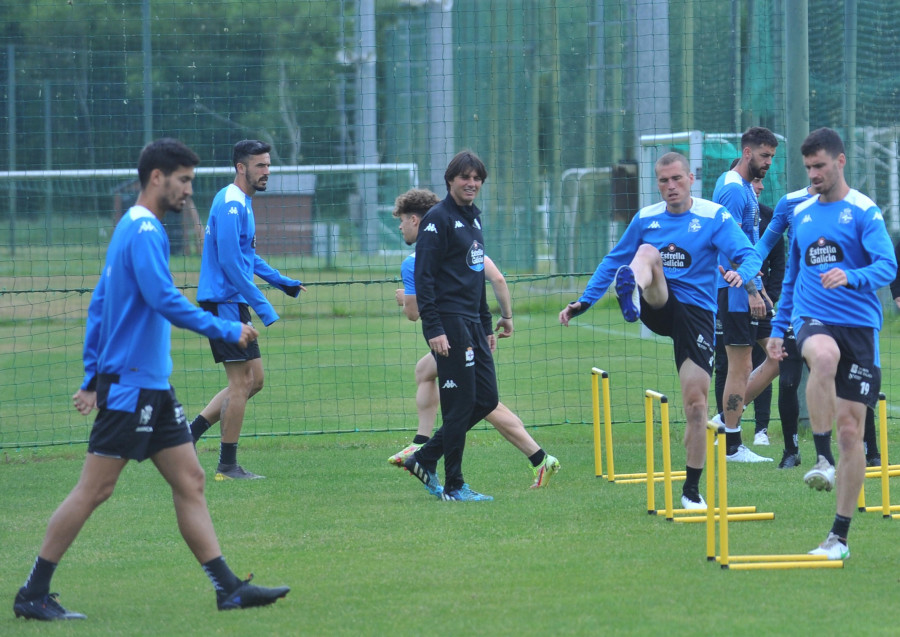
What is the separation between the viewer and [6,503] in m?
8.11

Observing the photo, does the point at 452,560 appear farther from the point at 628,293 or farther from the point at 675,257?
the point at 675,257

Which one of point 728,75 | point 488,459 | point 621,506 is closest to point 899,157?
point 728,75

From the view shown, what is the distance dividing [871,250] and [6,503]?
5771mm

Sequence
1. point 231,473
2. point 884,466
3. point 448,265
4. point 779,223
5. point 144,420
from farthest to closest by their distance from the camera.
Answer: point 231,473 → point 779,223 → point 448,265 → point 884,466 → point 144,420

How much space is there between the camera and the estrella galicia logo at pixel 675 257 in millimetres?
7047

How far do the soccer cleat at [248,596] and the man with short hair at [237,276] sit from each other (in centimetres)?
308

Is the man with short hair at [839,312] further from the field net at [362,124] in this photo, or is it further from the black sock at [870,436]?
the field net at [362,124]

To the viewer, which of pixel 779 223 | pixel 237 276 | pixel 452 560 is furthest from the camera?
pixel 779 223

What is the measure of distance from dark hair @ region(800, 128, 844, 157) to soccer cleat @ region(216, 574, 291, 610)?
10.6ft

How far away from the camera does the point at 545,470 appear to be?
790 centimetres

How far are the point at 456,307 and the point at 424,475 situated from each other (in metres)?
1.15

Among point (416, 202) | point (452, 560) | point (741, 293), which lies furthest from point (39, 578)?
point (741, 293)

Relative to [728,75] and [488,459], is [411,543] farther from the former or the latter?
[728,75]

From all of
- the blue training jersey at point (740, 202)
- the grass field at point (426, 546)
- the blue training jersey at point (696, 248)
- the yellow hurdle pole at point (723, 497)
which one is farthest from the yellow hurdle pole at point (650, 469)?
the blue training jersey at point (740, 202)
